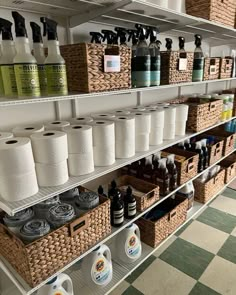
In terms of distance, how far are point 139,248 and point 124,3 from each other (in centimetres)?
148

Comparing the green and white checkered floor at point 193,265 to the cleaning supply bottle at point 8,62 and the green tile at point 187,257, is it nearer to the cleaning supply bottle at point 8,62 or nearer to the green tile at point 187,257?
the green tile at point 187,257

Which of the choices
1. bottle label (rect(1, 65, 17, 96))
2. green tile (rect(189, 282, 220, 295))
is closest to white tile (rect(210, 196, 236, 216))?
green tile (rect(189, 282, 220, 295))

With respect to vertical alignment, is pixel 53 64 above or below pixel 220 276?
above

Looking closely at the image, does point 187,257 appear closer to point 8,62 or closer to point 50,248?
point 50,248

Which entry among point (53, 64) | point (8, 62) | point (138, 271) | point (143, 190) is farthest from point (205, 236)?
point (8, 62)

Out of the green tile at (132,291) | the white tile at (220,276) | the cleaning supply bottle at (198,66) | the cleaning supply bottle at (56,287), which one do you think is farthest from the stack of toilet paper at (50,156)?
the white tile at (220,276)

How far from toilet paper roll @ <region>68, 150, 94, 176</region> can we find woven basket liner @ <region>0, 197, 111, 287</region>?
0.21 m

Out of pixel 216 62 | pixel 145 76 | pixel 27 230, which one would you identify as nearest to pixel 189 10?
pixel 216 62

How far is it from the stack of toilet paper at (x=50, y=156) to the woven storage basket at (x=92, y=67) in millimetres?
288

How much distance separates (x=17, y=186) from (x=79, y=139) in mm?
326

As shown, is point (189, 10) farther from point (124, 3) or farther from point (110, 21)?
point (124, 3)

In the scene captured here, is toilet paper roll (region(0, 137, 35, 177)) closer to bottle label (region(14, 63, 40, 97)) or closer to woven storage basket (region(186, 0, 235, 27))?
bottle label (region(14, 63, 40, 97))

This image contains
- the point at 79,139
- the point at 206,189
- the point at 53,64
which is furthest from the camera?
the point at 206,189

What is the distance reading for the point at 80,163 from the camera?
3.72 ft
